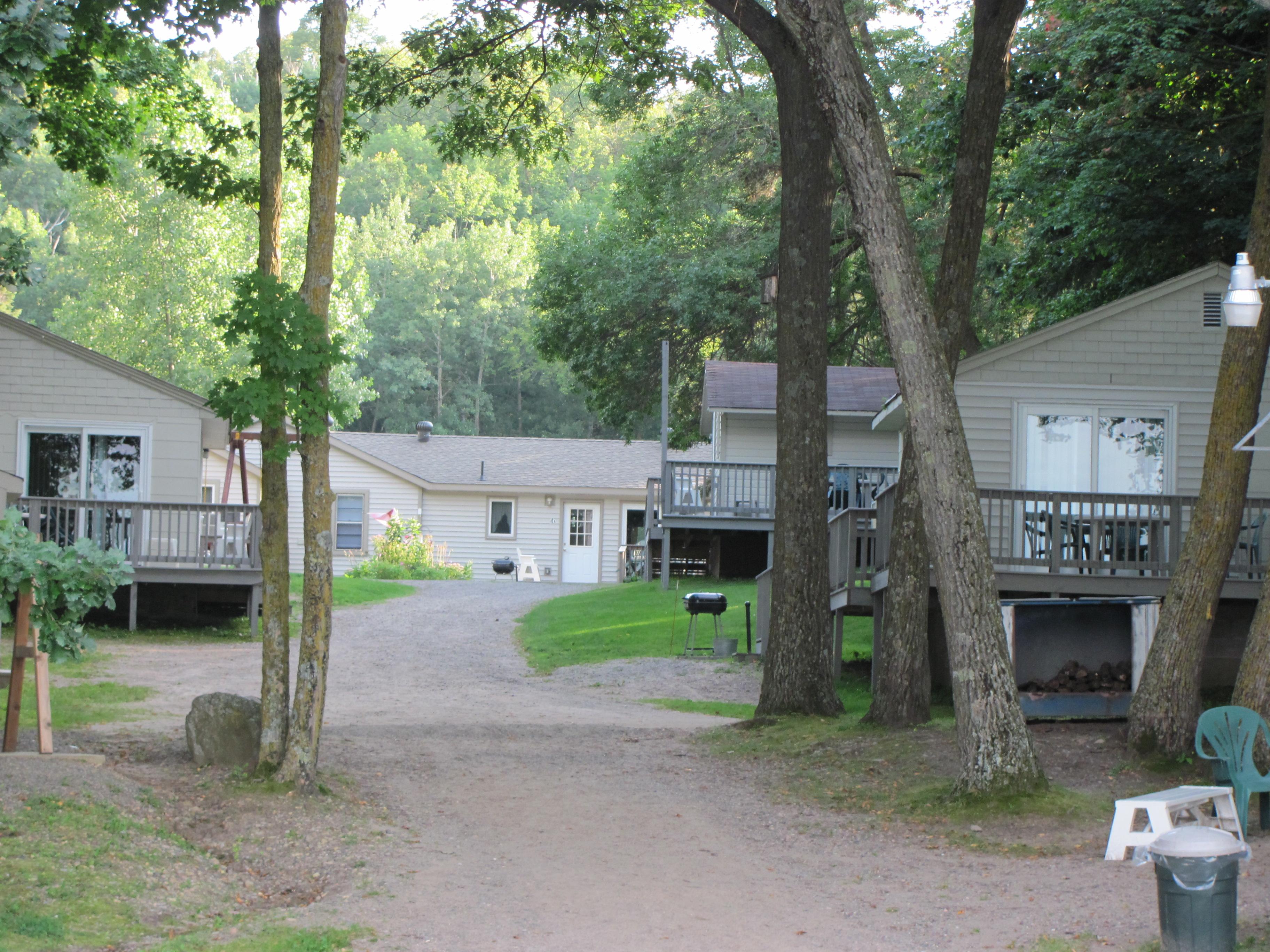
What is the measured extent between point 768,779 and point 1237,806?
3.59 meters

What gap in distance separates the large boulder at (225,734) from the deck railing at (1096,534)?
702cm

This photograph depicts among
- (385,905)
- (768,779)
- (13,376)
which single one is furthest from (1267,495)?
(13,376)

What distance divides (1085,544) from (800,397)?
411 centimetres

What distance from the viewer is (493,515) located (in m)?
35.1

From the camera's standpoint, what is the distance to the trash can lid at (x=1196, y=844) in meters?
5.52

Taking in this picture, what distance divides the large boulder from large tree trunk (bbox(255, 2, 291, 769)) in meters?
0.18

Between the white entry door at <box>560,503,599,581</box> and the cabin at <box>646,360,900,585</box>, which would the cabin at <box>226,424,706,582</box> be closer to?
the white entry door at <box>560,503,599,581</box>

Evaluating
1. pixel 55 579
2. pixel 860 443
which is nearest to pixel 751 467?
pixel 860 443

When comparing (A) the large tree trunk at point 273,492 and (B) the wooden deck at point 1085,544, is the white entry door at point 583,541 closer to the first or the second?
(B) the wooden deck at point 1085,544

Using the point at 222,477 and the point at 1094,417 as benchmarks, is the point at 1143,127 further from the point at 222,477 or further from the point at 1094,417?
the point at 222,477

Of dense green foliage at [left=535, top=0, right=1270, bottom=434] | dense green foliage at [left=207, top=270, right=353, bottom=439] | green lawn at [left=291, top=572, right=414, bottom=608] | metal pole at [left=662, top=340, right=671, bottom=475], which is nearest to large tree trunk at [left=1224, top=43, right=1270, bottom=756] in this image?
dense green foliage at [left=535, top=0, right=1270, bottom=434]

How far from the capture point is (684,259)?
28.9 metres

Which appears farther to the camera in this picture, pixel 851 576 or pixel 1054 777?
pixel 851 576

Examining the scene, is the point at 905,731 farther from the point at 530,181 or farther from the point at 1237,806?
the point at 530,181
